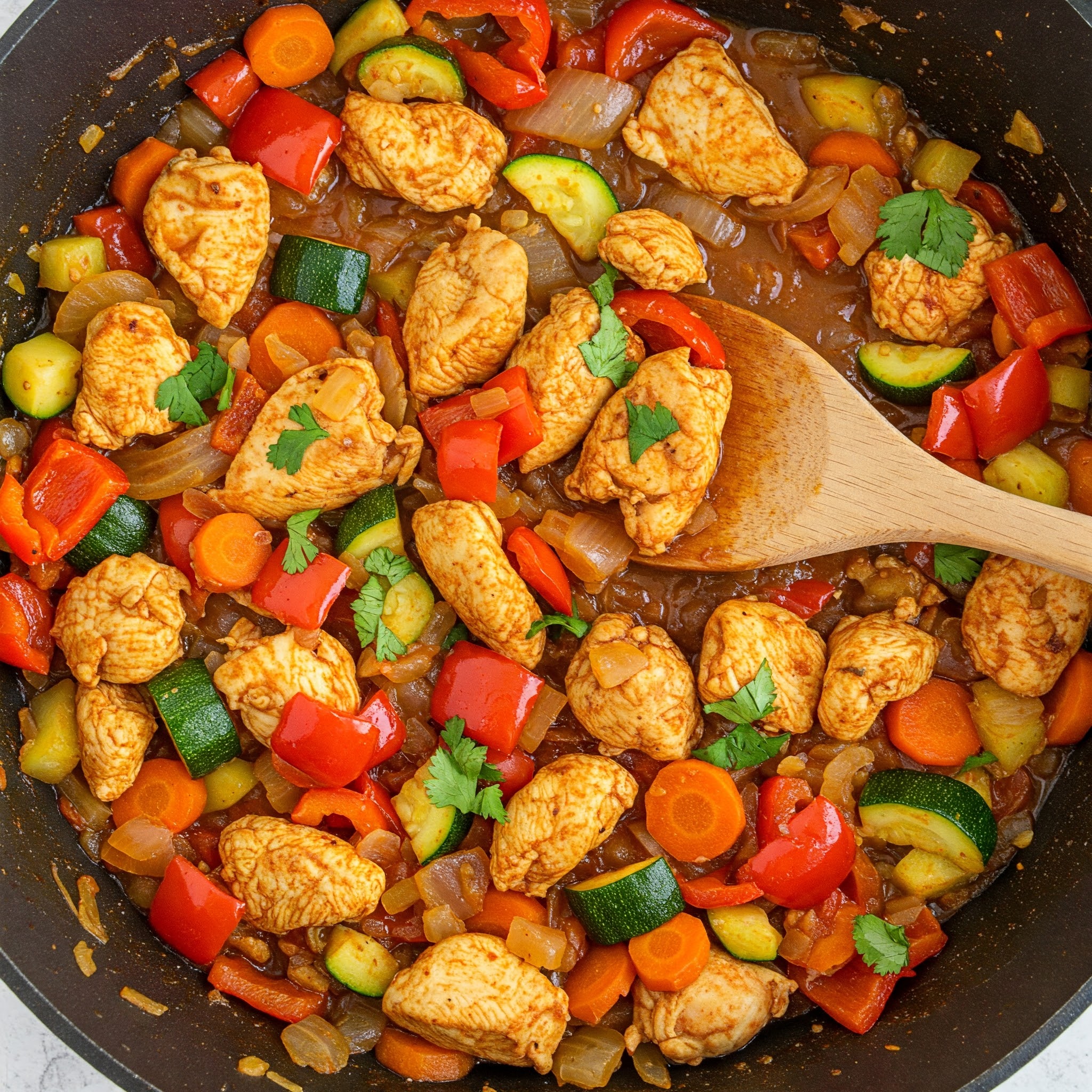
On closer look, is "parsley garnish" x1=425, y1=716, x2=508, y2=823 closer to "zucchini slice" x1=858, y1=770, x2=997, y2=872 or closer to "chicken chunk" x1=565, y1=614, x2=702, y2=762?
"chicken chunk" x1=565, y1=614, x2=702, y2=762

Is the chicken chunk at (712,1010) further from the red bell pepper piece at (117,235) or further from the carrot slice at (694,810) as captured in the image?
the red bell pepper piece at (117,235)

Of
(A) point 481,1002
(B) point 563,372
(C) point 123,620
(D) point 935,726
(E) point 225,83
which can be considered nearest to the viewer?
(A) point 481,1002

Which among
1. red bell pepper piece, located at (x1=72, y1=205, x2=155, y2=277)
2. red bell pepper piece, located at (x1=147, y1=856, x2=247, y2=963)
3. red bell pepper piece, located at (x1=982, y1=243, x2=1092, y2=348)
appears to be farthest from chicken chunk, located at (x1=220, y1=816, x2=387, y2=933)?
red bell pepper piece, located at (x1=982, y1=243, x2=1092, y2=348)

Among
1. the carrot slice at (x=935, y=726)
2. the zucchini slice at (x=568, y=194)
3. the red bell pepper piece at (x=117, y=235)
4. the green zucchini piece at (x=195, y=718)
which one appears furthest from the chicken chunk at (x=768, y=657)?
the red bell pepper piece at (x=117, y=235)

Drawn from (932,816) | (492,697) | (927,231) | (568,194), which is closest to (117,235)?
(568,194)

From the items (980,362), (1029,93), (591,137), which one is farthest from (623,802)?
(1029,93)

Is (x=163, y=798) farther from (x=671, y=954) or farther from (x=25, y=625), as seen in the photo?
(x=671, y=954)
